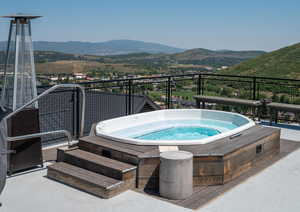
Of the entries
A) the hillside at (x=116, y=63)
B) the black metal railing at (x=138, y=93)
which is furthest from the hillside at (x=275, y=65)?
the black metal railing at (x=138, y=93)

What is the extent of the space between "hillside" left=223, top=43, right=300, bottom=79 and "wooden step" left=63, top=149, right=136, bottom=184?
58.3 feet

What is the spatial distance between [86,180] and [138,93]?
16.3 feet

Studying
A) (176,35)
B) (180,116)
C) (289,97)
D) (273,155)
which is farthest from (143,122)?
(176,35)

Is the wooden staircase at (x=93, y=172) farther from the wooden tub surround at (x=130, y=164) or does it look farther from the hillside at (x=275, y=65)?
the hillside at (x=275, y=65)

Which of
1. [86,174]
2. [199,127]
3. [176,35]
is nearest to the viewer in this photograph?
[86,174]

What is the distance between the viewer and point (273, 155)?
549 centimetres

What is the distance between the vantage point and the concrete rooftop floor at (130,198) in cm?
373

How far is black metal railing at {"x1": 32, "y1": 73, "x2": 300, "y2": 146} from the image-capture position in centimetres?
711

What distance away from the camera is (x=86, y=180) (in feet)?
13.6

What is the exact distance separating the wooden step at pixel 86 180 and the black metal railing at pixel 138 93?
166 centimetres

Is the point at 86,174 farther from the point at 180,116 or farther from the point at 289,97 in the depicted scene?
the point at 289,97

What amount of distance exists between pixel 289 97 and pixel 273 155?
382 centimetres

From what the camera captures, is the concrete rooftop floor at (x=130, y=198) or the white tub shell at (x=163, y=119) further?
the white tub shell at (x=163, y=119)

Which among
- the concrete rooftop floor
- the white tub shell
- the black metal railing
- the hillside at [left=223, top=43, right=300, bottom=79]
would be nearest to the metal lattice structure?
the concrete rooftop floor
